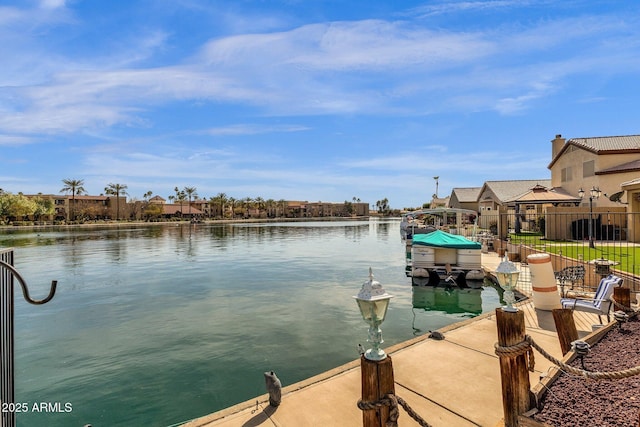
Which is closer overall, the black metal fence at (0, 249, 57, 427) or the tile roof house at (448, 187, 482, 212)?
the black metal fence at (0, 249, 57, 427)

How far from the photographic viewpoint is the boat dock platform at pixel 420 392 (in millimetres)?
4344

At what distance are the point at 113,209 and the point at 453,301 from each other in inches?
4502

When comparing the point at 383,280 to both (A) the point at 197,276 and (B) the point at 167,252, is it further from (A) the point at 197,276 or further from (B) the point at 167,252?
(B) the point at 167,252

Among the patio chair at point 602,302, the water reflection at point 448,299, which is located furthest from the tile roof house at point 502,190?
the patio chair at point 602,302

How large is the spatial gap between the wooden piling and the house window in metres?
23.4

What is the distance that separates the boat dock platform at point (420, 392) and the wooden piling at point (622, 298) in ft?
4.62

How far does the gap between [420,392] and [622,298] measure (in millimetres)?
5102

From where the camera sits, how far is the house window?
83.5 feet

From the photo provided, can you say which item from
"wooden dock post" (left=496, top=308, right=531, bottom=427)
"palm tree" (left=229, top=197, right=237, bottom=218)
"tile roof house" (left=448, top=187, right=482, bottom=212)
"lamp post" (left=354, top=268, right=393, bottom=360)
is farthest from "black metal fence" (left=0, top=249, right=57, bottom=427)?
"palm tree" (left=229, top=197, right=237, bottom=218)

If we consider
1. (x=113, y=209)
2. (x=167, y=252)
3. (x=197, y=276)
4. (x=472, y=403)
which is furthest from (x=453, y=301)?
(x=113, y=209)

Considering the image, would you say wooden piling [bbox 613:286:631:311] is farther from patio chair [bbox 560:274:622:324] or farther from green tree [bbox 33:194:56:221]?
green tree [bbox 33:194:56:221]

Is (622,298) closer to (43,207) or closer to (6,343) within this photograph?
(6,343)

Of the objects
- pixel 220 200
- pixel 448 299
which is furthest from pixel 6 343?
pixel 220 200

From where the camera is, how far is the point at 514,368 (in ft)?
11.6
